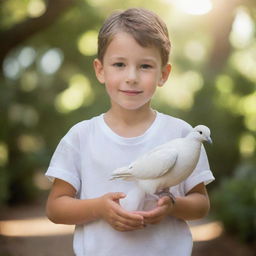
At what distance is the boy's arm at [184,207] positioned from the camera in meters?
2.04

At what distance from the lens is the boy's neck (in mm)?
2291

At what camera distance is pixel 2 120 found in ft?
37.1

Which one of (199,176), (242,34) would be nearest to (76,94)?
(242,34)

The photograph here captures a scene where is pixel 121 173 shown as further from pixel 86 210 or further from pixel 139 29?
pixel 139 29

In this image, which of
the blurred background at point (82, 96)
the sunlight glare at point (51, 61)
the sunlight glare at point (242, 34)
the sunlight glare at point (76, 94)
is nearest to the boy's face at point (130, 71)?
the blurred background at point (82, 96)

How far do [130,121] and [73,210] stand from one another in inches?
17.4

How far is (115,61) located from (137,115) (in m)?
0.26

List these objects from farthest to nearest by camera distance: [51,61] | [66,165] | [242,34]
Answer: [242,34]
[51,61]
[66,165]

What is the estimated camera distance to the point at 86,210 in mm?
2203

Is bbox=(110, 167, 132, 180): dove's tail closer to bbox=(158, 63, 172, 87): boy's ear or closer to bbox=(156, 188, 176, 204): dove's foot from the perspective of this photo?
bbox=(156, 188, 176, 204): dove's foot

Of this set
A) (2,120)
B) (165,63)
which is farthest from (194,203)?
(2,120)

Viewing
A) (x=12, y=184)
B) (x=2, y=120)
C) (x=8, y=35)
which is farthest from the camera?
(x=12, y=184)

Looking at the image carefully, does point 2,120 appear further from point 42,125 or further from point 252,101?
point 252,101

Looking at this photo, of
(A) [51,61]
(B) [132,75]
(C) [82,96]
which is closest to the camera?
(B) [132,75]
